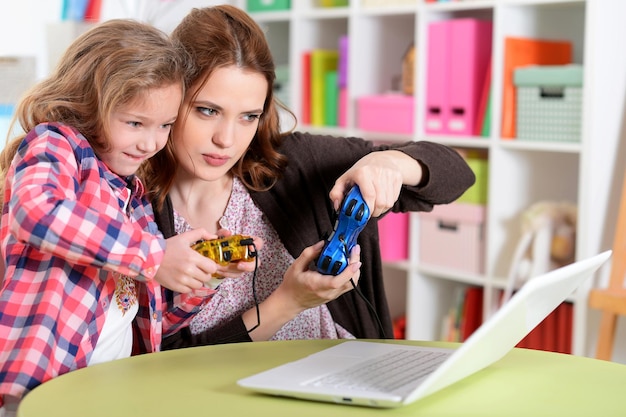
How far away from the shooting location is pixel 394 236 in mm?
2898

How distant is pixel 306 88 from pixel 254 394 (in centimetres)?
221

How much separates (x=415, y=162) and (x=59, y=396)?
75 cm

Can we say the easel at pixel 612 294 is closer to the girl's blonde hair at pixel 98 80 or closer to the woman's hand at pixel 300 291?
the woman's hand at pixel 300 291

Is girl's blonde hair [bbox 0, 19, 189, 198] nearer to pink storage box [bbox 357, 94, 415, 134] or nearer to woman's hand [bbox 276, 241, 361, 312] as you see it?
woman's hand [bbox 276, 241, 361, 312]

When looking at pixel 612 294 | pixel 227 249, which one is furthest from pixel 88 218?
pixel 612 294

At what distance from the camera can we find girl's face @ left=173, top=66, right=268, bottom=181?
57.4 inches

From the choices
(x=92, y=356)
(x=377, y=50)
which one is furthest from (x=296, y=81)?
(x=92, y=356)

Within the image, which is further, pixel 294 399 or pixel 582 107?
pixel 582 107

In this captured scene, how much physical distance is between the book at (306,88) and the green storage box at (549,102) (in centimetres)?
83

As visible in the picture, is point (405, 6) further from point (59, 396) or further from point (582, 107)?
point (59, 396)

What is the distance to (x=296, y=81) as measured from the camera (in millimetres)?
3154

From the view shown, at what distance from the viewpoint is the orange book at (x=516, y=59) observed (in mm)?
2568

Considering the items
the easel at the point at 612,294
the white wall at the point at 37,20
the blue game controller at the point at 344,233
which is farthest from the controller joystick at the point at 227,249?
the white wall at the point at 37,20

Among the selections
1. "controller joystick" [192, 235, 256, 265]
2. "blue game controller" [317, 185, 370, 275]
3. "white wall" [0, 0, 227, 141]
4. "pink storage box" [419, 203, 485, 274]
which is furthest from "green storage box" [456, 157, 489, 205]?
"controller joystick" [192, 235, 256, 265]
